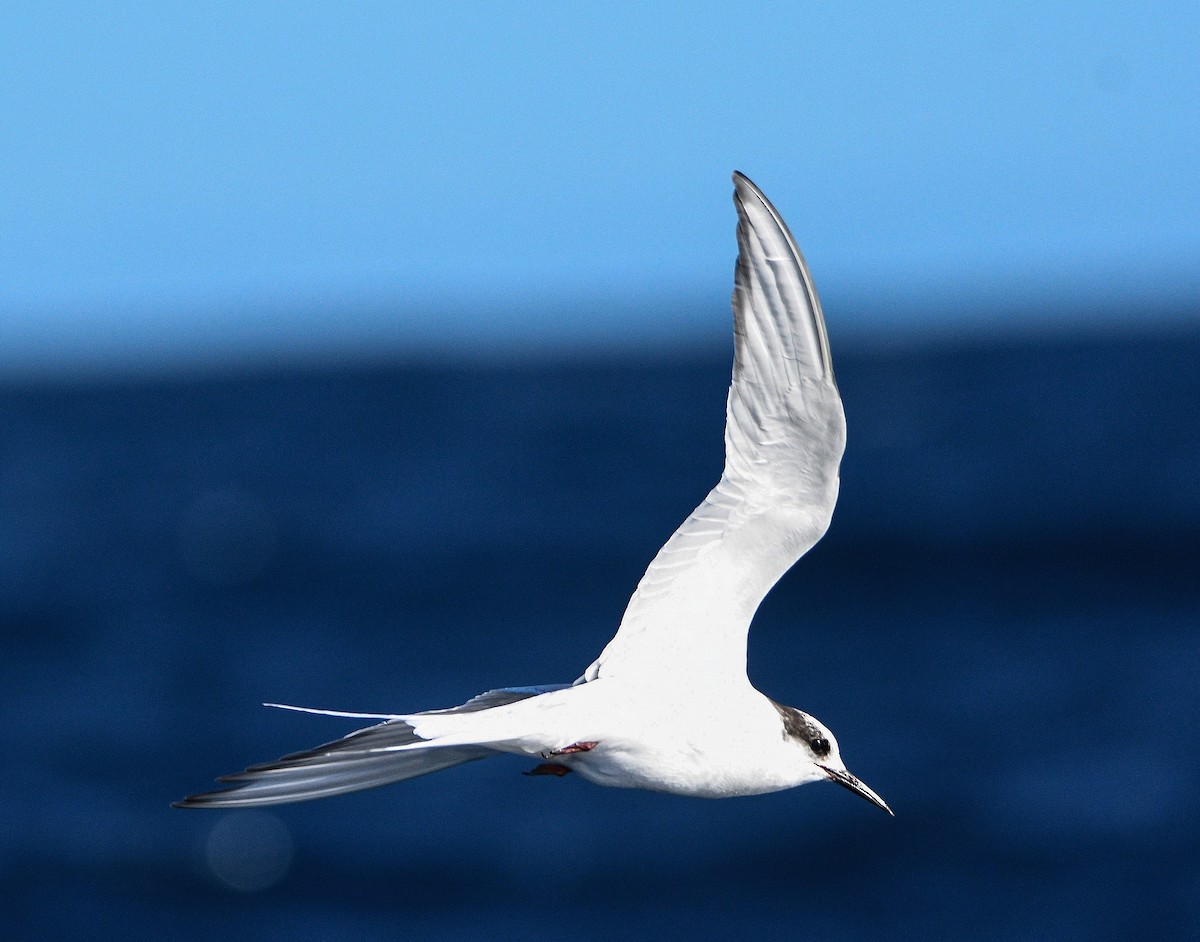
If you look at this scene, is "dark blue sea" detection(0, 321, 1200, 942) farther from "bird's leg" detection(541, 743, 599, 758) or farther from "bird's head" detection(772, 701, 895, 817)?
"bird's leg" detection(541, 743, 599, 758)

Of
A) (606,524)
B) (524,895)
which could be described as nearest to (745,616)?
(524,895)

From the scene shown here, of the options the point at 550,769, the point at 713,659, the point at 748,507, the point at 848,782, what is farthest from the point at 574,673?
the point at 748,507

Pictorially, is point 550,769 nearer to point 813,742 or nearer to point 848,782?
point 813,742

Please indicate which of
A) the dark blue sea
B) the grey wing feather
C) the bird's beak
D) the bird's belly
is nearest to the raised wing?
the bird's belly

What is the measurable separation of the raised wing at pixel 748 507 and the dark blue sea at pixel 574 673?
1447 centimetres

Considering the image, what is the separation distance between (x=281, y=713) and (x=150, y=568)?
1440 centimetres

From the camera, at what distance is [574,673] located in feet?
90.7

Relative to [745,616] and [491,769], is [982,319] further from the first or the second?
[745,616]

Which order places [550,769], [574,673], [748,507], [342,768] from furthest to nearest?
[574,673] < [342,768] < [550,769] < [748,507]

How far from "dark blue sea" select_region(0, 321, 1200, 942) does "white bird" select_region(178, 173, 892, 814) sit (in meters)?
14.2

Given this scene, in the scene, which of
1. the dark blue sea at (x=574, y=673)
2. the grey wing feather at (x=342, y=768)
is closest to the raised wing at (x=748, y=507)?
the grey wing feather at (x=342, y=768)

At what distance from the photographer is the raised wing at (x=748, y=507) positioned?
7.23m

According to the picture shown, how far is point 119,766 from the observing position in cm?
2605

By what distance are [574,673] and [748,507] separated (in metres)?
20.2
